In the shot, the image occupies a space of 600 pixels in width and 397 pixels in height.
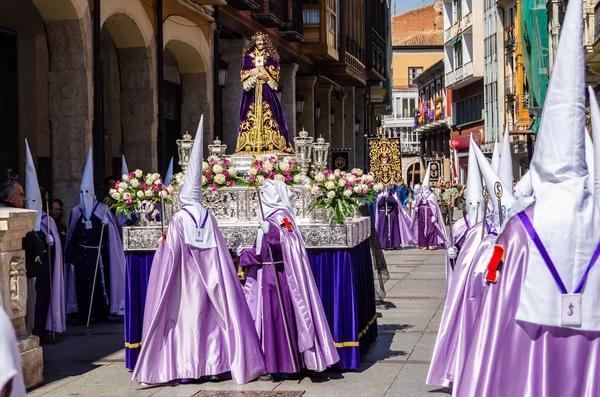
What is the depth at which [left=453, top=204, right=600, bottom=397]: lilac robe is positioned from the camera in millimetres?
5723

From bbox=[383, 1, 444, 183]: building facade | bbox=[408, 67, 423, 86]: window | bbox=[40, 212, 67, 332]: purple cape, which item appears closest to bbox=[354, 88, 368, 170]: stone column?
bbox=[40, 212, 67, 332]: purple cape

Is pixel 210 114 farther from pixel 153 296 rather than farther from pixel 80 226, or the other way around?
pixel 153 296

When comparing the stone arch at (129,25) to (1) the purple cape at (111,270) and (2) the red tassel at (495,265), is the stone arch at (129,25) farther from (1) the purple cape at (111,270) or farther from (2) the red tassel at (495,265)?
(2) the red tassel at (495,265)

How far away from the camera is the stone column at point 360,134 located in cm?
4431

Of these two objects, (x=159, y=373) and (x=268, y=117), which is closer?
(x=159, y=373)

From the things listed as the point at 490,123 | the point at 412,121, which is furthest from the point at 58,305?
the point at 412,121

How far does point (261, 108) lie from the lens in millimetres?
12852

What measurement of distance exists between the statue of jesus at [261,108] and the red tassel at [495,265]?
6.78 m

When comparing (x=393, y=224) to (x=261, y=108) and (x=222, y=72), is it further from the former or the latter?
(x=261, y=108)

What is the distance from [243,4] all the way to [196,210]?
15244 millimetres

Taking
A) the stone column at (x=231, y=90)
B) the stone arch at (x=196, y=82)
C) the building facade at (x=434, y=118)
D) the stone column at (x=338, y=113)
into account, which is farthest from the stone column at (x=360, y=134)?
the building facade at (x=434, y=118)

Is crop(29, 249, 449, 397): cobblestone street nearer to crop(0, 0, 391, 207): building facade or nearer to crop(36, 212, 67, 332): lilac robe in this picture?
crop(36, 212, 67, 332): lilac robe

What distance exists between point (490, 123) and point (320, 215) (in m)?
51.3

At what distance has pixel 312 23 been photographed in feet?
104
